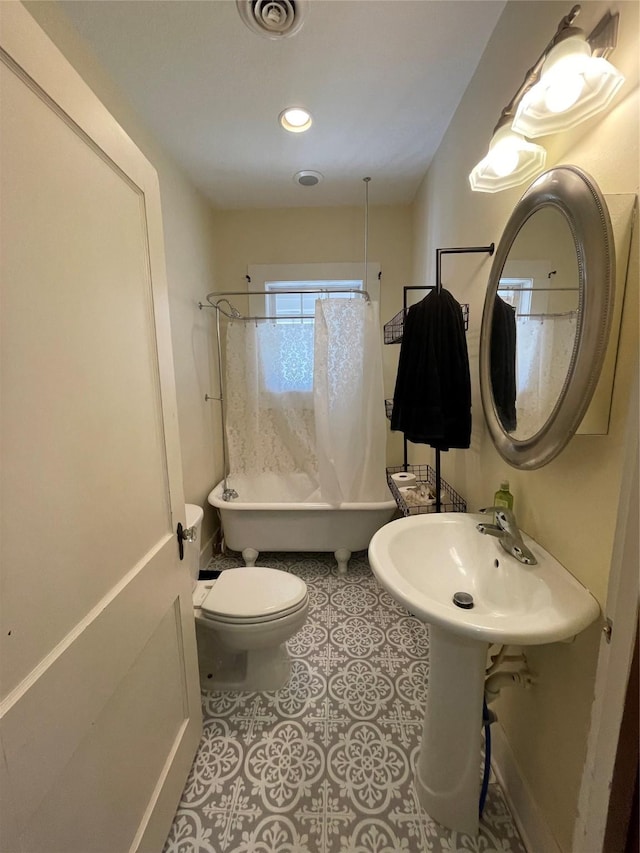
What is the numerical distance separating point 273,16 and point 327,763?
2642 millimetres

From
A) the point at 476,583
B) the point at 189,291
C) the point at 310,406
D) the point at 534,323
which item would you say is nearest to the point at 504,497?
the point at 476,583

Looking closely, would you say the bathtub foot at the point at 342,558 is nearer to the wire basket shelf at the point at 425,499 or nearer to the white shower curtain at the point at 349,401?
the white shower curtain at the point at 349,401

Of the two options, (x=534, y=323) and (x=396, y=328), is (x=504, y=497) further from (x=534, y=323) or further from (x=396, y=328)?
(x=396, y=328)

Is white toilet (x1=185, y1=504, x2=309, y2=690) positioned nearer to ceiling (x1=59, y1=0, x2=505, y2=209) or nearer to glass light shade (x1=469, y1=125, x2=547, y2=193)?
glass light shade (x1=469, y1=125, x2=547, y2=193)

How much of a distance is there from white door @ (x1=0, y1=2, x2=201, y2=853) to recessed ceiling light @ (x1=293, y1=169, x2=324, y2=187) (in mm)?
1548

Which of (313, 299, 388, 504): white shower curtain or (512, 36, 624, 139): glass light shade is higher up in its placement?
(512, 36, 624, 139): glass light shade

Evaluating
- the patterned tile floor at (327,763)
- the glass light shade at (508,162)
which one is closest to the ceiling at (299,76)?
the glass light shade at (508,162)

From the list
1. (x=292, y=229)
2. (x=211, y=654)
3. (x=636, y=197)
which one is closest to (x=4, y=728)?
(x=211, y=654)

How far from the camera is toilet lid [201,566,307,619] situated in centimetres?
144

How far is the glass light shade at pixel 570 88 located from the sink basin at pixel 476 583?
1.09m

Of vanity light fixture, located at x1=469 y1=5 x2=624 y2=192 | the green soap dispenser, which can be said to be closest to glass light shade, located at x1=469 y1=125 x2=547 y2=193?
vanity light fixture, located at x1=469 y1=5 x2=624 y2=192

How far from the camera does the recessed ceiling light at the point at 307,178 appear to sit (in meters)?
2.21

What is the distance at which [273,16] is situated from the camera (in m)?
1.21

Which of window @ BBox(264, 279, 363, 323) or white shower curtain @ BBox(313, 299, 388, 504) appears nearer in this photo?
white shower curtain @ BBox(313, 299, 388, 504)
